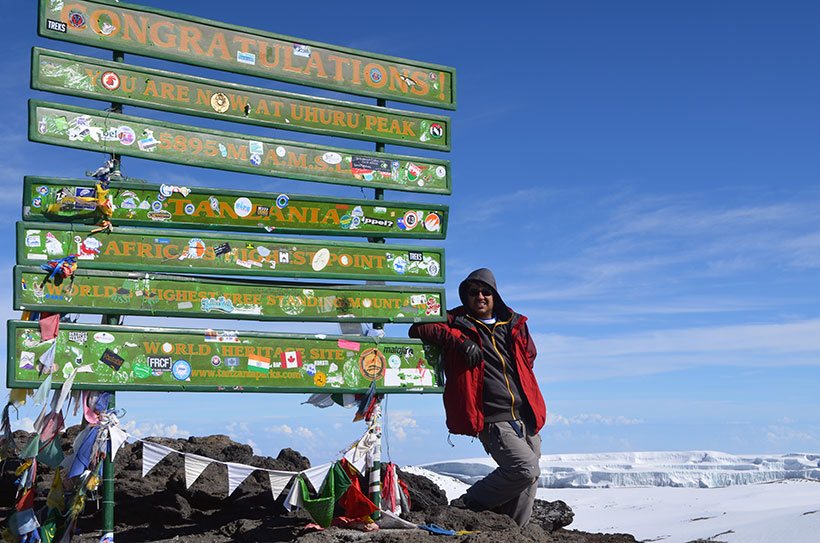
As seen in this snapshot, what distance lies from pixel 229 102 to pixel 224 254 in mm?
1468

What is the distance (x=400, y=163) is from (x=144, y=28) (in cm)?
278

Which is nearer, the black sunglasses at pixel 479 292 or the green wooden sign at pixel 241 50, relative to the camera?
the green wooden sign at pixel 241 50

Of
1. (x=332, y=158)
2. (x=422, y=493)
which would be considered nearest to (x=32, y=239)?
(x=332, y=158)

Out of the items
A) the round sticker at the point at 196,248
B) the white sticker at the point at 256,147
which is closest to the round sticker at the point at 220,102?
the white sticker at the point at 256,147

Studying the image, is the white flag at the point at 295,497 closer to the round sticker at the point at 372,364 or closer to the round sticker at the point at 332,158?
the round sticker at the point at 372,364

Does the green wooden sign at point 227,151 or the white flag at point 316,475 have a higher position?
the green wooden sign at point 227,151

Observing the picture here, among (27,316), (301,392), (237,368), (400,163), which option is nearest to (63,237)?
(27,316)

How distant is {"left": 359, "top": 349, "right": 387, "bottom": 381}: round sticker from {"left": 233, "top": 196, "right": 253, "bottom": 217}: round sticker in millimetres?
1761

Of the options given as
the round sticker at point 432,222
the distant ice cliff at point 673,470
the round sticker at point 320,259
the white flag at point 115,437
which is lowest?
the distant ice cliff at point 673,470

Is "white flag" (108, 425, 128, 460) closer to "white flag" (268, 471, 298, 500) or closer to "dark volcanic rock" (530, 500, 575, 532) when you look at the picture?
"white flag" (268, 471, 298, 500)

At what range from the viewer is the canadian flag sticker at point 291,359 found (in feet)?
25.9

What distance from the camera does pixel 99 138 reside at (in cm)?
741

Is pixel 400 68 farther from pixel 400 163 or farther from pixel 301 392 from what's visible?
pixel 301 392

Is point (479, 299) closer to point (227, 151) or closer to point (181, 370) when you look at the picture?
point (227, 151)
